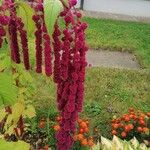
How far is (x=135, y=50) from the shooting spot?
27.9 feet

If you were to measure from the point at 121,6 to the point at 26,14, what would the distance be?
9404 mm

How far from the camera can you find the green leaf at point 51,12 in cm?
177

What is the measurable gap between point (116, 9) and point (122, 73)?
186 inches

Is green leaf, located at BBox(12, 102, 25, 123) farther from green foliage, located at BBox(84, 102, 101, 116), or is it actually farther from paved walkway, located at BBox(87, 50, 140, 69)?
paved walkway, located at BBox(87, 50, 140, 69)

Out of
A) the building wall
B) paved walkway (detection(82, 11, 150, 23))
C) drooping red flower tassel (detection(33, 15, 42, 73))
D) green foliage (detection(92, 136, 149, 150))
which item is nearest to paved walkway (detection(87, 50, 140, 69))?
paved walkway (detection(82, 11, 150, 23))

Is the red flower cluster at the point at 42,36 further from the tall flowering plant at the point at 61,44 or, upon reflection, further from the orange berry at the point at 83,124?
the orange berry at the point at 83,124

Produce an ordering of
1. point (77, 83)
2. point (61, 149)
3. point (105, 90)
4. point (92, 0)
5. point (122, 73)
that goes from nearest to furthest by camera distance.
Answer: point (77, 83), point (61, 149), point (105, 90), point (122, 73), point (92, 0)

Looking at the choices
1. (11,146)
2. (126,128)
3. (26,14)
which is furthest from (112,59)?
(11,146)

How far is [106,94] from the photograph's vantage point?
6.26 metres

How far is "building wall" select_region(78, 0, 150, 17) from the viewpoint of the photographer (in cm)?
1145

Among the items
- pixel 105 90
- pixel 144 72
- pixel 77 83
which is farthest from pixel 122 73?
pixel 77 83

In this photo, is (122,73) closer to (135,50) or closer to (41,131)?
(135,50)

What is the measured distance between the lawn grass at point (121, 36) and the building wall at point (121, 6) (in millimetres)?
889

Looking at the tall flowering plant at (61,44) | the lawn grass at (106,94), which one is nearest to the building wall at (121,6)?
the lawn grass at (106,94)
